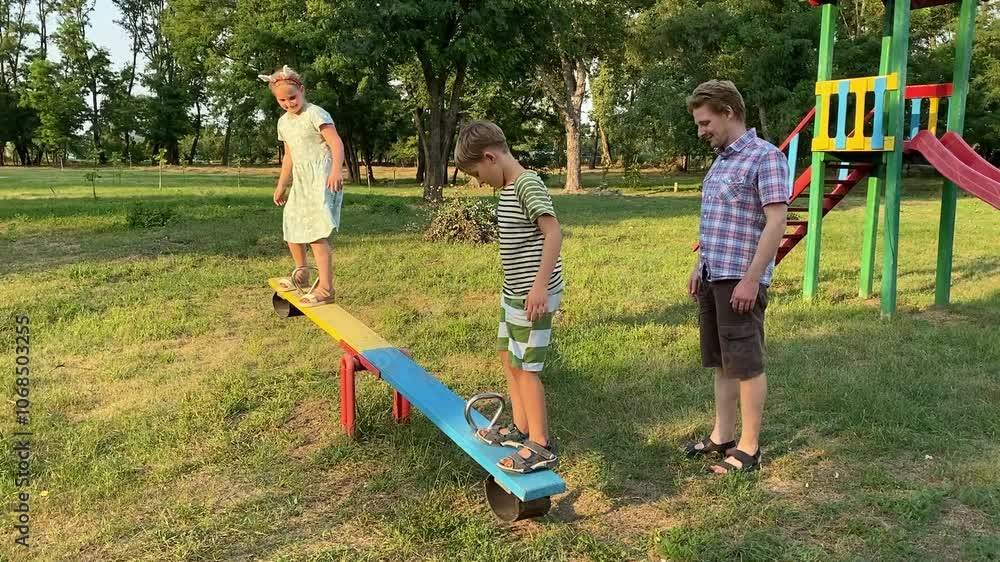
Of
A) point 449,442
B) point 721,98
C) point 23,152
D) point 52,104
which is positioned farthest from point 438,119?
point 23,152

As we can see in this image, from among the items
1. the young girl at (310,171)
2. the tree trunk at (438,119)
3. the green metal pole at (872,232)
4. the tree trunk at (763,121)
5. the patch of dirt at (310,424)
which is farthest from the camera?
the tree trunk at (763,121)

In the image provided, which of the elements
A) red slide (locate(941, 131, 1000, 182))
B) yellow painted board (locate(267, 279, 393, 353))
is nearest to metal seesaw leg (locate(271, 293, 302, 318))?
yellow painted board (locate(267, 279, 393, 353))

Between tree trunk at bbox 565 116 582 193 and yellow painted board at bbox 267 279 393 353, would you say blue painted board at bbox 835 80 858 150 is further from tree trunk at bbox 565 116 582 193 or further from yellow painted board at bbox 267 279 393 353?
tree trunk at bbox 565 116 582 193

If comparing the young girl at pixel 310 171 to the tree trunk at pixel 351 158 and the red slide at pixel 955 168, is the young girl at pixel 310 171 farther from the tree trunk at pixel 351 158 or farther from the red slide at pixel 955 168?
the tree trunk at pixel 351 158

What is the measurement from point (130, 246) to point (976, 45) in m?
32.8

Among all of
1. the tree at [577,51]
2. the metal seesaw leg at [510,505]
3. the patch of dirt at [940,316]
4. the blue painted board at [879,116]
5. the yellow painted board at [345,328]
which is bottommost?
the metal seesaw leg at [510,505]

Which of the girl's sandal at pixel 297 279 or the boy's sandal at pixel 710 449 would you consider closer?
the boy's sandal at pixel 710 449

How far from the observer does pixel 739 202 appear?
311 cm

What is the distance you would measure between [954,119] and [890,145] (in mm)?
926

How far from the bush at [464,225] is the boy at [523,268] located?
7.72m

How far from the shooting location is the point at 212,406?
4.05 m

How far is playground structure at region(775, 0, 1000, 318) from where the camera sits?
6.34 m

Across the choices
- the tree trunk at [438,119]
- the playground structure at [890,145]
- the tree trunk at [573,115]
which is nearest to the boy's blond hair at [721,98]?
the playground structure at [890,145]

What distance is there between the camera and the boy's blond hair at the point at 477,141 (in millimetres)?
2775
